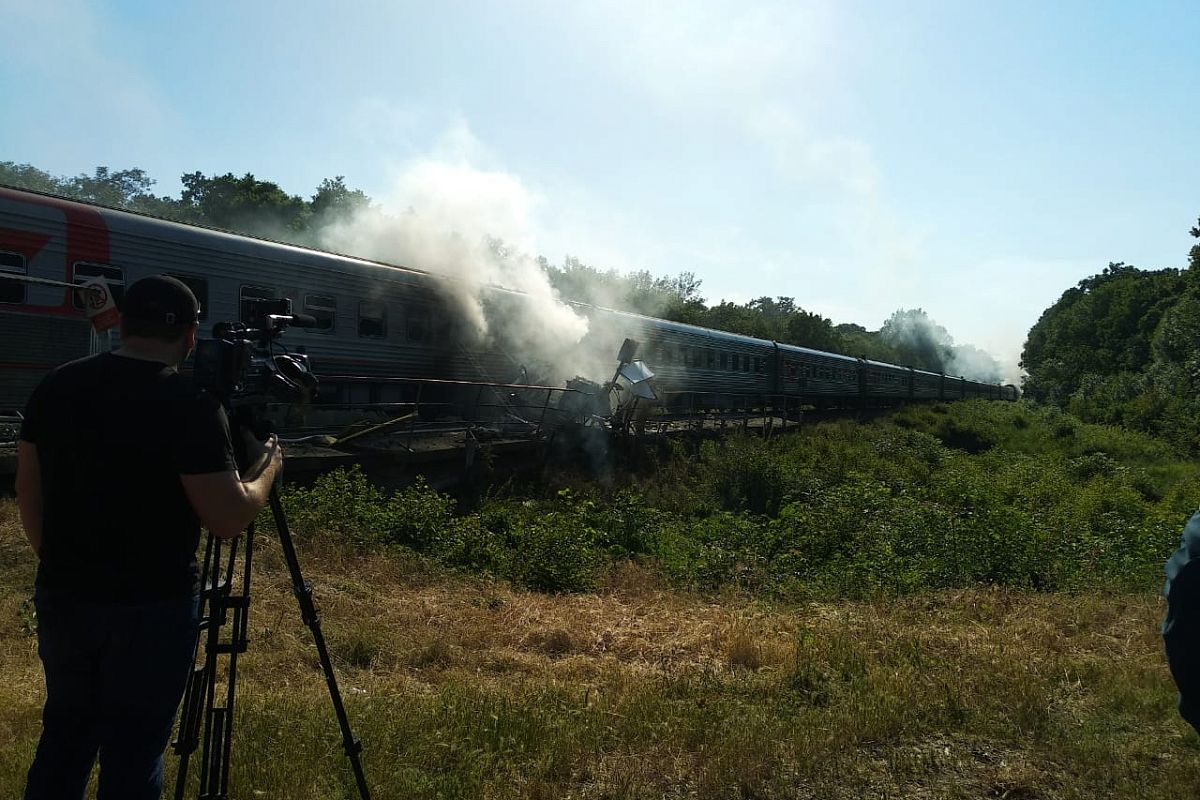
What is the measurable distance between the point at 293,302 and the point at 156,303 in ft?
36.8

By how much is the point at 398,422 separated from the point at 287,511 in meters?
2.95

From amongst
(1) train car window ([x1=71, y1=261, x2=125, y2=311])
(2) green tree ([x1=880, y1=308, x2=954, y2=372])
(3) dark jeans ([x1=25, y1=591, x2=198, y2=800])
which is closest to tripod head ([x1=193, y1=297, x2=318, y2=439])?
(3) dark jeans ([x1=25, y1=591, x2=198, y2=800])

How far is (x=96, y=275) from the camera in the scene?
10352 millimetres

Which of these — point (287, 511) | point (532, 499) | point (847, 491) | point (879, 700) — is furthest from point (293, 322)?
point (847, 491)

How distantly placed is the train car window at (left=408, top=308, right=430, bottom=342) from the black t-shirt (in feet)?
42.1

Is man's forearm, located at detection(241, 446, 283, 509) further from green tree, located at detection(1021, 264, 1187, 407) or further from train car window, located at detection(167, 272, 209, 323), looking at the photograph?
green tree, located at detection(1021, 264, 1187, 407)

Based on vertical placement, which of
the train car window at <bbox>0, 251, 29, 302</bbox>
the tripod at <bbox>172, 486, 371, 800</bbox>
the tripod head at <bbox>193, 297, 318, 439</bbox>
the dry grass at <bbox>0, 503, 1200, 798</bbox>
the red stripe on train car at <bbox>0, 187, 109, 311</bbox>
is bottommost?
the dry grass at <bbox>0, 503, 1200, 798</bbox>

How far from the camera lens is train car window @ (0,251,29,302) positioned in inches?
375

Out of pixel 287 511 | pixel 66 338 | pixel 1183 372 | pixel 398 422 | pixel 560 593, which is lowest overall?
pixel 560 593

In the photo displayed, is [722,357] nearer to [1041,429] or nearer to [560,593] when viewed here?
[1041,429]

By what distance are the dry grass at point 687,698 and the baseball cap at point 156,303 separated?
2.08 metres

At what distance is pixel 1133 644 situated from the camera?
5.87 metres

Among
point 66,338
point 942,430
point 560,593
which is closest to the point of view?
point 560,593

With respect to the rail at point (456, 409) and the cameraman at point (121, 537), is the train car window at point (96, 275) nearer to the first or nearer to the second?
the rail at point (456, 409)
